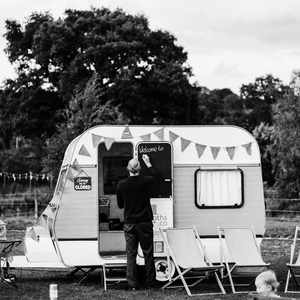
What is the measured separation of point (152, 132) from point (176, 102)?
23629 mm

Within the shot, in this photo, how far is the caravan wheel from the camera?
10070 millimetres

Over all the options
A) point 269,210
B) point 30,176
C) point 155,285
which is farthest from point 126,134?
point 30,176

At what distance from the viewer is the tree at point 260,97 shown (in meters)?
50.5

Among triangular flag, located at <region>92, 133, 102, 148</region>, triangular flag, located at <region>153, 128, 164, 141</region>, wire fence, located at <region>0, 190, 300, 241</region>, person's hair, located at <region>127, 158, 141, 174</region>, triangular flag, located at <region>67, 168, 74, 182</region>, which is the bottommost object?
wire fence, located at <region>0, 190, 300, 241</region>

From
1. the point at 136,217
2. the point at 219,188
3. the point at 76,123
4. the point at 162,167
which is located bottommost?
the point at 136,217

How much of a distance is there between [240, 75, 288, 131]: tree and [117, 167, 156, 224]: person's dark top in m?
A: 40.2

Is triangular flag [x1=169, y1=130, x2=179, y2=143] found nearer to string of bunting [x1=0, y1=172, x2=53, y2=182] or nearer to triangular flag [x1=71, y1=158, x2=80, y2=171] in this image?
triangular flag [x1=71, y1=158, x2=80, y2=171]

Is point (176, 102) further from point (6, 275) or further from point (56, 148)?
point (6, 275)

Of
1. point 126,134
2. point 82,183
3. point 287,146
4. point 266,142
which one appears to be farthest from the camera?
point 266,142

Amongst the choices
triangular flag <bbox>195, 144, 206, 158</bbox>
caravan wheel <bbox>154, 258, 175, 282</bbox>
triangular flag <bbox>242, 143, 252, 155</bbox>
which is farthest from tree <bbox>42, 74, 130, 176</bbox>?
caravan wheel <bbox>154, 258, 175, 282</bbox>

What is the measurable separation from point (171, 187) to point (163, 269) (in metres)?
1.18

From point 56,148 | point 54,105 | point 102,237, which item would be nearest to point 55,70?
point 54,105

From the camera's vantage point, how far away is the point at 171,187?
10.4 meters

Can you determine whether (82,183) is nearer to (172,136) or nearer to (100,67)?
(172,136)
